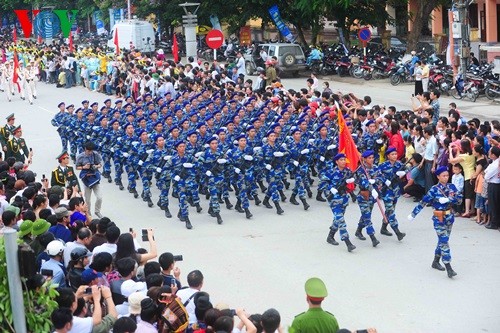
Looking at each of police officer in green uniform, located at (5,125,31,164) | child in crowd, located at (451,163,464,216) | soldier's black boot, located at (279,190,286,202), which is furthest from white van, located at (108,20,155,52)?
child in crowd, located at (451,163,464,216)

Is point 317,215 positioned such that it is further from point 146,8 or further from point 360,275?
point 146,8

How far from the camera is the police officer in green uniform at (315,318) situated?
7.03 meters

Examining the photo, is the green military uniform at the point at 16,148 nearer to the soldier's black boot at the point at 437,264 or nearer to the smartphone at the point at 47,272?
the soldier's black boot at the point at 437,264

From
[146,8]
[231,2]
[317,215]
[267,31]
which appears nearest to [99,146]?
[317,215]

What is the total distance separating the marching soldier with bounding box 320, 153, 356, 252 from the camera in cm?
1282

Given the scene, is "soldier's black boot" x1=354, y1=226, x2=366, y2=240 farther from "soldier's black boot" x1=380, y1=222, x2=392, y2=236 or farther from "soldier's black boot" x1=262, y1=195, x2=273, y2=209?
"soldier's black boot" x1=262, y1=195, x2=273, y2=209

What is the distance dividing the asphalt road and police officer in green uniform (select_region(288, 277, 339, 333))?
3018mm

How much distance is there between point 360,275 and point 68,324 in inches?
209

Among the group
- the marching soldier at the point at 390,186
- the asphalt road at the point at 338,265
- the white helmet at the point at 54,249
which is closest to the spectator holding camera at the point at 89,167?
the asphalt road at the point at 338,265

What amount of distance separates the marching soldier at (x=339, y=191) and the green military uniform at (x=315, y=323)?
5.74 meters

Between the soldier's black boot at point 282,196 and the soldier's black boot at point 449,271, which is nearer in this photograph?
the soldier's black boot at point 449,271

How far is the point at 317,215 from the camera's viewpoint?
1497 cm

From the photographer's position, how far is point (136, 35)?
4431cm

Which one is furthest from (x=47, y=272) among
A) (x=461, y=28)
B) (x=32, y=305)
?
(x=461, y=28)
